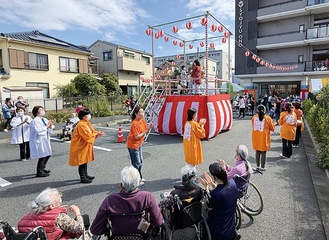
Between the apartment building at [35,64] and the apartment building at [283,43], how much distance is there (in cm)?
1676

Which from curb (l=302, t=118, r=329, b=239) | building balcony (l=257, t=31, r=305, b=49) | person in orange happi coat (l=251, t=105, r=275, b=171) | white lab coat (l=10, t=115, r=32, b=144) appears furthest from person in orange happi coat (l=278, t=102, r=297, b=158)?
building balcony (l=257, t=31, r=305, b=49)

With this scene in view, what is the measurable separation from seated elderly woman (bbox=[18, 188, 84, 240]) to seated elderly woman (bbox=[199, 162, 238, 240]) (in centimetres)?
136

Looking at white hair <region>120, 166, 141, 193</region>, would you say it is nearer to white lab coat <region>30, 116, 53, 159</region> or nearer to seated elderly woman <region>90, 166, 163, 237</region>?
seated elderly woman <region>90, 166, 163, 237</region>

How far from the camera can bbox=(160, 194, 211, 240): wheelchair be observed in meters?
2.36

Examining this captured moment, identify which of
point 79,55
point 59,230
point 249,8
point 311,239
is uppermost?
point 249,8

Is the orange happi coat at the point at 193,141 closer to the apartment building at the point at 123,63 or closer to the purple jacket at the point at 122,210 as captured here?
the purple jacket at the point at 122,210

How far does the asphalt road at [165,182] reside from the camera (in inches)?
126

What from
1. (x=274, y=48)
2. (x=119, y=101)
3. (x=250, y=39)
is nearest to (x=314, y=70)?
(x=274, y=48)

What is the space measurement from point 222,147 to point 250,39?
2200 cm

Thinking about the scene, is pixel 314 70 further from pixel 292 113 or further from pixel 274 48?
pixel 292 113

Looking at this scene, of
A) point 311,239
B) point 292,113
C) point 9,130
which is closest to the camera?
point 311,239

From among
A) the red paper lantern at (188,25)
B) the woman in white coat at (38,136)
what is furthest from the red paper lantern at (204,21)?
the woman in white coat at (38,136)

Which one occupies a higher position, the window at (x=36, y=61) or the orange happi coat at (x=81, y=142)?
the window at (x=36, y=61)

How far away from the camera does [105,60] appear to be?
87.2 feet
